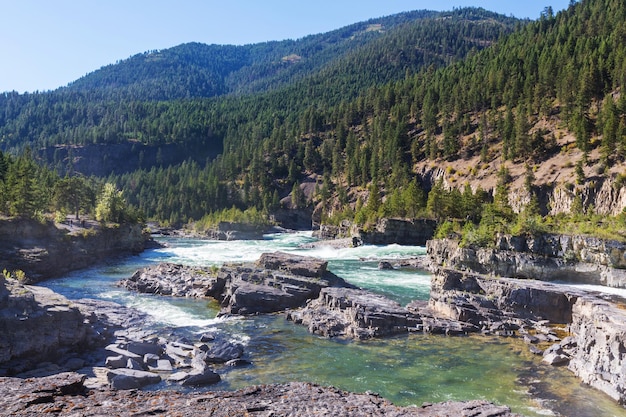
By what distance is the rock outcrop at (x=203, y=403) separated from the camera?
1486 cm

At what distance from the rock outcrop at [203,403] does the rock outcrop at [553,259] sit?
32467 mm

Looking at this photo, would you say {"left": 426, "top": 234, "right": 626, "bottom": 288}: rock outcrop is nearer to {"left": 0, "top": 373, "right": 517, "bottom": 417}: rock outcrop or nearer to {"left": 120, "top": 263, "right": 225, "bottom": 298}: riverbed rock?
{"left": 120, "top": 263, "right": 225, "bottom": 298}: riverbed rock

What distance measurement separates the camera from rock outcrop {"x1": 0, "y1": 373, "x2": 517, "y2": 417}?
14859mm

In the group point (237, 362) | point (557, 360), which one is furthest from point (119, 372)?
point (557, 360)

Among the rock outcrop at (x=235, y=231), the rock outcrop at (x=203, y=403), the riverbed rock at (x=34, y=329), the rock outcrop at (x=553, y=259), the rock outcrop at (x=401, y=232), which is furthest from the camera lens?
the rock outcrop at (x=235, y=231)

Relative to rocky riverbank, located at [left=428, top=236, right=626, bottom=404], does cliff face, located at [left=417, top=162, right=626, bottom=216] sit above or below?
above

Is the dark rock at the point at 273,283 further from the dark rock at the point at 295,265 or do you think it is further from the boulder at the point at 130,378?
the boulder at the point at 130,378

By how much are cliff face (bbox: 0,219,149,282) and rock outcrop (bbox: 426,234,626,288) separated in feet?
162

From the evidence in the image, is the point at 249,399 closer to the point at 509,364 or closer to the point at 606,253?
the point at 509,364

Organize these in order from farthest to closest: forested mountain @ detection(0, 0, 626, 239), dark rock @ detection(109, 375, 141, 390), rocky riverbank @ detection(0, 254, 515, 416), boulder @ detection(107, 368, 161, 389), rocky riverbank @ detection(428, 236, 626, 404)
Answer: forested mountain @ detection(0, 0, 626, 239) → rocky riverbank @ detection(428, 236, 626, 404) → boulder @ detection(107, 368, 161, 389) → dark rock @ detection(109, 375, 141, 390) → rocky riverbank @ detection(0, 254, 515, 416)

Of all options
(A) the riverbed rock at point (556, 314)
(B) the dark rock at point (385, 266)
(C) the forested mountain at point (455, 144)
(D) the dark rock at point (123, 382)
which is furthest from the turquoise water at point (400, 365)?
(C) the forested mountain at point (455, 144)

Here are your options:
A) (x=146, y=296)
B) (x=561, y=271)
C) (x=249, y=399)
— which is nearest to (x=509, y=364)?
(x=249, y=399)

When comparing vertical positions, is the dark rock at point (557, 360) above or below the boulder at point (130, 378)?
above

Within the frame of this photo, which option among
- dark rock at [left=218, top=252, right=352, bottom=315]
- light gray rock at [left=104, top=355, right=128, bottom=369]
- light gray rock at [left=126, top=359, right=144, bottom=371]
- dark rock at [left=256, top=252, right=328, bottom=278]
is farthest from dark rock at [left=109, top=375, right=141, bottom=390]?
dark rock at [left=256, top=252, right=328, bottom=278]
